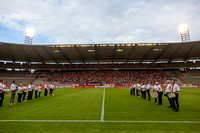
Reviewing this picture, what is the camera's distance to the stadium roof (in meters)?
42.5

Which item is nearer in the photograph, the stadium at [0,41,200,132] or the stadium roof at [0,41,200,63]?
the stadium roof at [0,41,200,63]

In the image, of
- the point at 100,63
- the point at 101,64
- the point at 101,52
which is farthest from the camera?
the point at 100,63

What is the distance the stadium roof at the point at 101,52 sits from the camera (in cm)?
4253

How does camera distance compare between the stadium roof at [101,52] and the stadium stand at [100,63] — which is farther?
the stadium stand at [100,63]

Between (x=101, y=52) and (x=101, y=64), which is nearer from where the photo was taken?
(x=101, y=52)

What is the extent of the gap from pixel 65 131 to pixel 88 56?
4688 cm

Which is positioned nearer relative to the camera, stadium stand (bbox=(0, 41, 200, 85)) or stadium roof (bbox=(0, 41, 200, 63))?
stadium roof (bbox=(0, 41, 200, 63))

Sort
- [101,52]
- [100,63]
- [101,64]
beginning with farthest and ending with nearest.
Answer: [100,63]
[101,64]
[101,52]

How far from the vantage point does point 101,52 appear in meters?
47.8

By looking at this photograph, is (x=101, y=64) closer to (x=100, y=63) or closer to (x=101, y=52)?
(x=100, y=63)

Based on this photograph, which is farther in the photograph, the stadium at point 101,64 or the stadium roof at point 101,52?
the stadium at point 101,64

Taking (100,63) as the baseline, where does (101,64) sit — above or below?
below

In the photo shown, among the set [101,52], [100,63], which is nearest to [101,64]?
[100,63]

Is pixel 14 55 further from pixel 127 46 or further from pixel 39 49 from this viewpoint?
pixel 127 46
